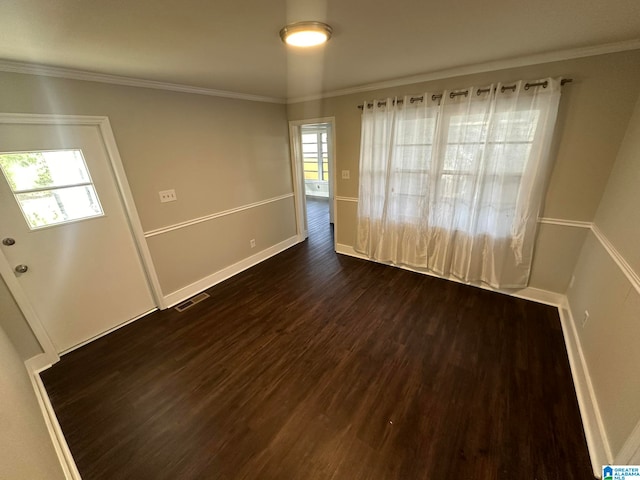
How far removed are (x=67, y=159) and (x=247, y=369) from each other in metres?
2.34

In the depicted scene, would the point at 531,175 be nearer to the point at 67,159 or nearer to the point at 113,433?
the point at 113,433

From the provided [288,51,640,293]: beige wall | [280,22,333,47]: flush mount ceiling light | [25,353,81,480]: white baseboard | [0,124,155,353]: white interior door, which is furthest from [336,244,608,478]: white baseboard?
[0,124,155,353]: white interior door

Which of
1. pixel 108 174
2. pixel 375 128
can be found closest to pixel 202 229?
pixel 108 174

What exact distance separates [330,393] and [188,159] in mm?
2765

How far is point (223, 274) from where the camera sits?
3469 mm

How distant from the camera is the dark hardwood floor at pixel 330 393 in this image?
4.72ft

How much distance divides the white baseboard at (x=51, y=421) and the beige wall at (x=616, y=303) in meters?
2.86

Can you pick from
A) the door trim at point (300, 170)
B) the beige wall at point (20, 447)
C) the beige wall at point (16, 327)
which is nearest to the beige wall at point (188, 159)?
the beige wall at point (16, 327)

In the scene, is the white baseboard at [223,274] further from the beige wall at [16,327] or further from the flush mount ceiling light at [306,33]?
the flush mount ceiling light at [306,33]

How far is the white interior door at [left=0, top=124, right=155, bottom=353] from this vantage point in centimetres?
191

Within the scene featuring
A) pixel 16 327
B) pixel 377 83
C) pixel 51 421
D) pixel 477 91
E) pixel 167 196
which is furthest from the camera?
pixel 377 83

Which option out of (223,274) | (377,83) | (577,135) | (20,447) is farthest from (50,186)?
(577,135)

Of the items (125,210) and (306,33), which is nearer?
(306,33)

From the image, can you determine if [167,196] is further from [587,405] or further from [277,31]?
[587,405]
